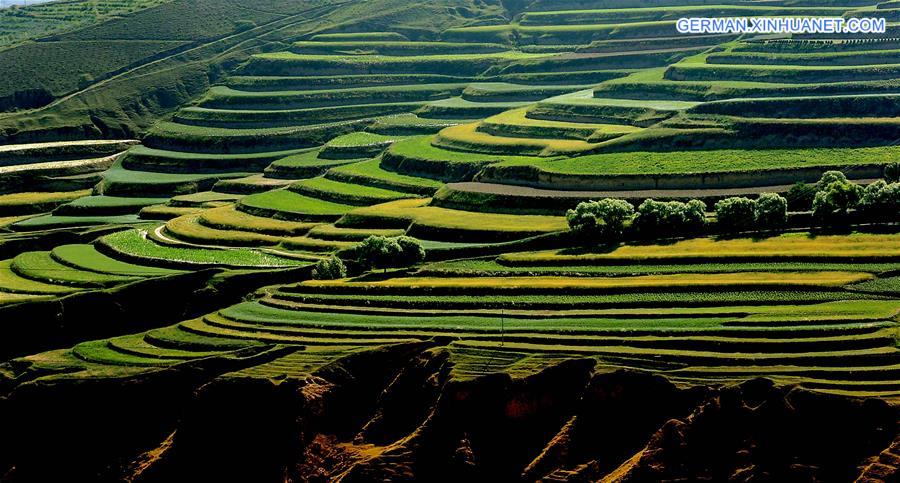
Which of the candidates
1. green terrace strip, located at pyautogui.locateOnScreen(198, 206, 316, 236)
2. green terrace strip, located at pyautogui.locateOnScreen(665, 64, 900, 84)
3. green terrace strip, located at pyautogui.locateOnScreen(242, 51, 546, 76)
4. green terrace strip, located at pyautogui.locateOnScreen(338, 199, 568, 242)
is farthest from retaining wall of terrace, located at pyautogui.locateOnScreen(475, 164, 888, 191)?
green terrace strip, located at pyautogui.locateOnScreen(242, 51, 546, 76)

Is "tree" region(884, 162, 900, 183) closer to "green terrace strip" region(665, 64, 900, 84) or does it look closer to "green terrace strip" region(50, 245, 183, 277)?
"green terrace strip" region(665, 64, 900, 84)

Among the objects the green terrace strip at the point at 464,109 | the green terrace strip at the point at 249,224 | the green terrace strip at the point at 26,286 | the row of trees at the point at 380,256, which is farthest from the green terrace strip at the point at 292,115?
the row of trees at the point at 380,256

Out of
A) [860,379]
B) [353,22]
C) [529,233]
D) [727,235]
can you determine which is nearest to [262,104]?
[353,22]

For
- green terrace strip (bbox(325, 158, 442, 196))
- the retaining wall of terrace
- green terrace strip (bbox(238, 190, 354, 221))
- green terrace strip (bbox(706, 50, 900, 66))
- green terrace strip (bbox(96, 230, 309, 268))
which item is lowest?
green terrace strip (bbox(96, 230, 309, 268))

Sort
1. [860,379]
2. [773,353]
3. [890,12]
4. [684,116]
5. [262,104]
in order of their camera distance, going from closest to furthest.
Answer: [860,379]
[773,353]
[684,116]
[890,12]
[262,104]

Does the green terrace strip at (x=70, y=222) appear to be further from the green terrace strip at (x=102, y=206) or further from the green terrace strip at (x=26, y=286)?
the green terrace strip at (x=26, y=286)

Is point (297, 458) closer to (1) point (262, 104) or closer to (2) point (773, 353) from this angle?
(2) point (773, 353)

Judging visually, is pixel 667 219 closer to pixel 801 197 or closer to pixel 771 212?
pixel 771 212
